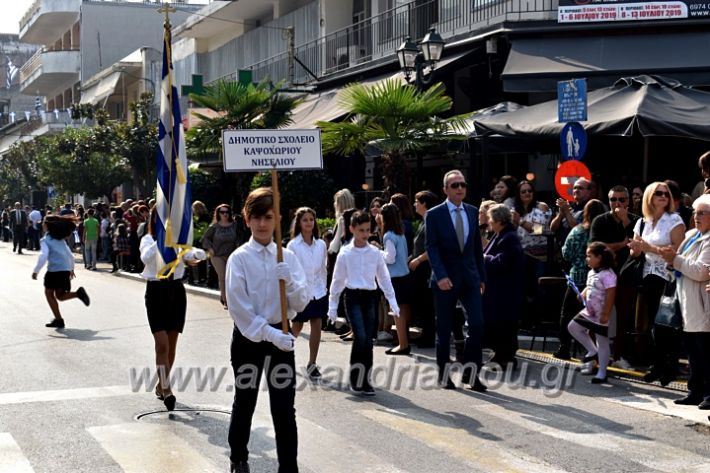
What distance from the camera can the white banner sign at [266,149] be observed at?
24.2 ft

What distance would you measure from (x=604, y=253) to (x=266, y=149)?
14.1 ft

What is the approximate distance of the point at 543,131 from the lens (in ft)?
46.6

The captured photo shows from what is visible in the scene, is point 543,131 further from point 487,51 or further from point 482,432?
point 482,432

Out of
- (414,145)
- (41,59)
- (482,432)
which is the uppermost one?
(41,59)

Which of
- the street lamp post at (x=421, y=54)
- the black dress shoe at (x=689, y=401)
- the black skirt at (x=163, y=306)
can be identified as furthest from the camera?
the street lamp post at (x=421, y=54)

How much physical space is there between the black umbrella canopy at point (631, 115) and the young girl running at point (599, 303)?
3033 mm

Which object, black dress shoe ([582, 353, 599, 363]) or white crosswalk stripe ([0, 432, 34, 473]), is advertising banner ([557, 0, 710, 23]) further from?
white crosswalk stripe ([0, 432, 34, 473])

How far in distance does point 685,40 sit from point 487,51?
3600 millimetres

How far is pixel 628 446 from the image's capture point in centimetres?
754

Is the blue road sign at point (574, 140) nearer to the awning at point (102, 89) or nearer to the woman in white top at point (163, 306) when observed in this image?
the woman in white top at point (163, 306)

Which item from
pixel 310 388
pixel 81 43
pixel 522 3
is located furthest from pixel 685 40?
pixel 81 43

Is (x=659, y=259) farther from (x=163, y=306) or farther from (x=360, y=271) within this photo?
(x=163, y=306)

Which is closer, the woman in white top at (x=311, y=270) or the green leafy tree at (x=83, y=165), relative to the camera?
the woman in white top at (x=311, y=270)

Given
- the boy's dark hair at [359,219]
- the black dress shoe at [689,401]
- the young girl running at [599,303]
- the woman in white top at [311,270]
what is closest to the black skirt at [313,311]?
the woman in white top at [311,270]
